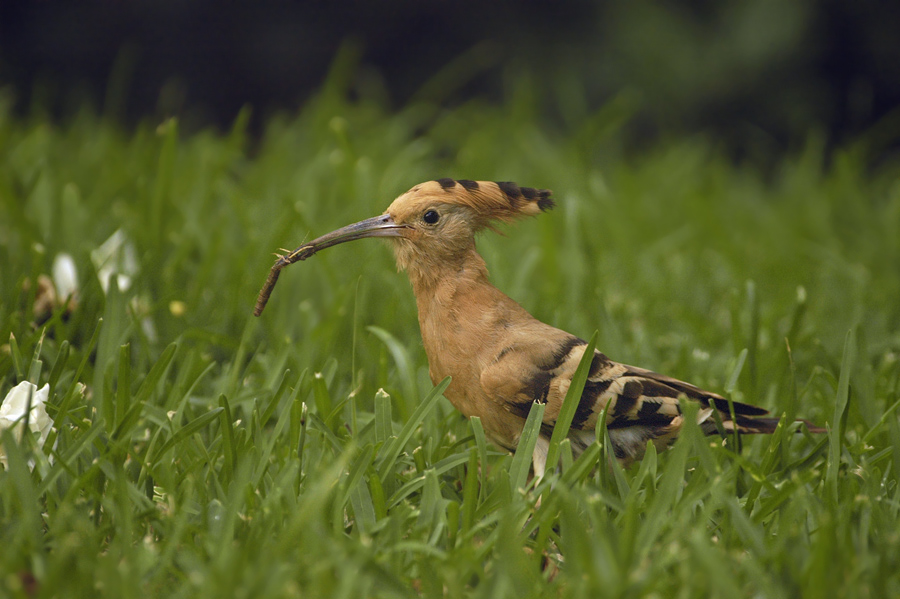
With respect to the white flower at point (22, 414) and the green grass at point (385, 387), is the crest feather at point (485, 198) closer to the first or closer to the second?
the green grass at point (385, 387)

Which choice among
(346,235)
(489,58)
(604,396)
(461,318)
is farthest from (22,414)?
(489,58)

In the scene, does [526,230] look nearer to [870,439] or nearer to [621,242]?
[621,242]

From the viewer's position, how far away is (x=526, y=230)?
4277 mm

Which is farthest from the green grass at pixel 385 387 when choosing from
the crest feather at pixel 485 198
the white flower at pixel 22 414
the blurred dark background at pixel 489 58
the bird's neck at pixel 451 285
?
the blurred dark background at pixel 489 58

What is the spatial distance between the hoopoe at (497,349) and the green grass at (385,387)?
0.32 ft

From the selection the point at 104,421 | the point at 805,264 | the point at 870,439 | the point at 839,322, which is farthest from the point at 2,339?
the point at 805,264

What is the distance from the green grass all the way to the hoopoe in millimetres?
99

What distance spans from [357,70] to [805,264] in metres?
3.70

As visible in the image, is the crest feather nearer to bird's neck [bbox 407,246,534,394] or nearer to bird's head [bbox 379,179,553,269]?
bird's head [bbox 379,179,553,269]

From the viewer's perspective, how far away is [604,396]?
75.7 inches

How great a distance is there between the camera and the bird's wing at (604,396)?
74.5 inches

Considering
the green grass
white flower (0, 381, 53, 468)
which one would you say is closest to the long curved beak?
the green grass

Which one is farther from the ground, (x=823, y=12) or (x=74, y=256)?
(x=823, y=12)

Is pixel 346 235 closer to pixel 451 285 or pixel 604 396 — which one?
pixel 451 285
